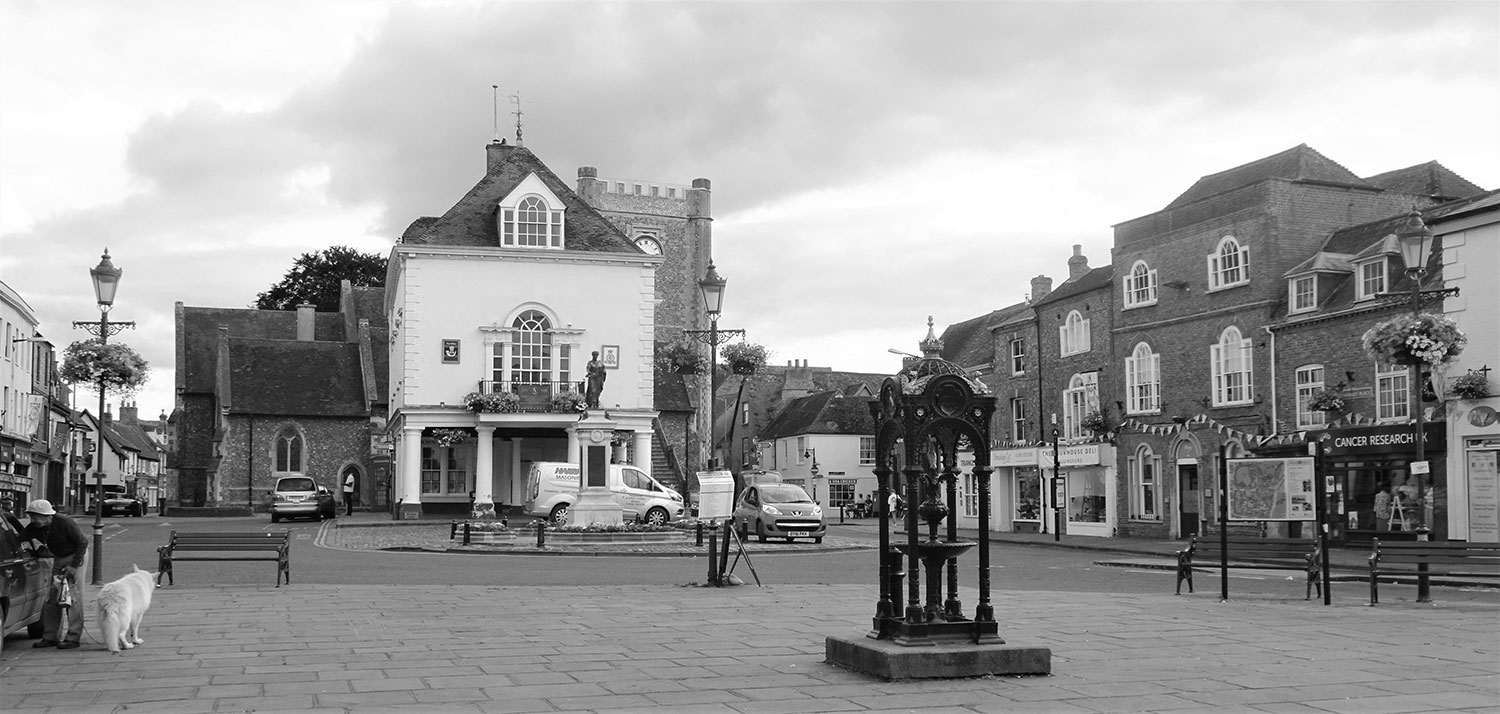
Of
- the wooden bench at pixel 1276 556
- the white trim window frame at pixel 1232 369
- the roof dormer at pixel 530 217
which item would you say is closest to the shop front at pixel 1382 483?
the white trim window frame at pixel 1232 369

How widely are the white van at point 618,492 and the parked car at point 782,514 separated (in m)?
2.04

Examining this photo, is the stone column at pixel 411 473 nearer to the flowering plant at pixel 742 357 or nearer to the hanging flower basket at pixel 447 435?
the hanging flower basket at pixel 447 435

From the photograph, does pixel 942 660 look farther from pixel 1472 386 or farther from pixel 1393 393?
pixel 1393 393

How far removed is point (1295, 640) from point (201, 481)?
192ft

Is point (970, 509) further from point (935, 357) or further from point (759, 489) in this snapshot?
point (935, 357)

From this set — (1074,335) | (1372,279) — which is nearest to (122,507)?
(1074,335)

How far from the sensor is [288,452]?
5716cm

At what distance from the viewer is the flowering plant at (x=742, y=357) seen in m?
29.7

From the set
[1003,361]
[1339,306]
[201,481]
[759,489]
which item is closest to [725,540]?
[759,489]

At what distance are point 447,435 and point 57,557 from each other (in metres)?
33.3

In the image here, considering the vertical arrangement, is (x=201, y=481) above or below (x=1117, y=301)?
below

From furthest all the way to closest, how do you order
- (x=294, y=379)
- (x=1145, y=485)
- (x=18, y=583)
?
(x=294, y=379), (x=1145, y=485), (x=18, y=583)

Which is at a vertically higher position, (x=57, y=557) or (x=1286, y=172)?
(x=1286, y=172)

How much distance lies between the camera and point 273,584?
760 inches
